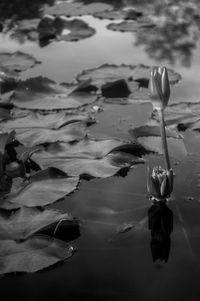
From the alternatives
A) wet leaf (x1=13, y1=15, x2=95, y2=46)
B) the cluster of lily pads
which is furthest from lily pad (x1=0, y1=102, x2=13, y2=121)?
wet leaf (x1=13, y1=15, x2=95, y2=46)

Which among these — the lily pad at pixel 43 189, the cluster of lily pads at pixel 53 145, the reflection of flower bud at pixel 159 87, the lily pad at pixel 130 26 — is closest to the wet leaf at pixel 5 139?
the cluster of lily pads at pixel 53 145

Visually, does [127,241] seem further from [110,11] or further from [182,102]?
[110,11]

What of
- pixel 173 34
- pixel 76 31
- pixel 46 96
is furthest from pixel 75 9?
pixel 46 96

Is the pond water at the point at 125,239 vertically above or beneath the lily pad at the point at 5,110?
above

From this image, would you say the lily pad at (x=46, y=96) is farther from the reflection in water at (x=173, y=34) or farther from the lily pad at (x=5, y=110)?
the reflection in water at (x=173, y=34)

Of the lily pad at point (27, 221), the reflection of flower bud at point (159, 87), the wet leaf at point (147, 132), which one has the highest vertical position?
the reflection of flower bud at point (159, 87)

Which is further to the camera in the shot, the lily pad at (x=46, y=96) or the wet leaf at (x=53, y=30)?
the wet leaf at (x=53, y=30)

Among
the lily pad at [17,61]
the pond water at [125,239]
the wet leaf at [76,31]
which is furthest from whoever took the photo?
the wet leaf at [76,31]
